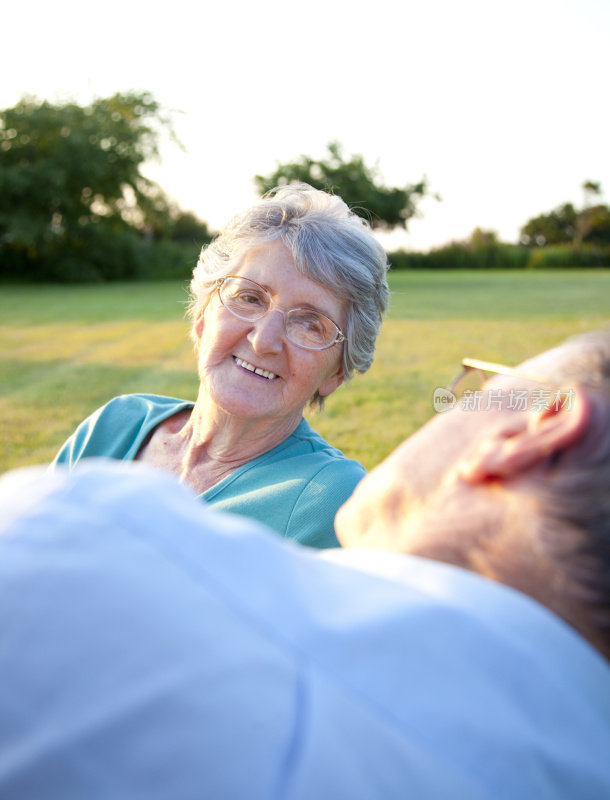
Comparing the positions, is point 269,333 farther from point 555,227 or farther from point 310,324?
point 555,227

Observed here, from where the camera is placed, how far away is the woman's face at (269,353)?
7.27 feet

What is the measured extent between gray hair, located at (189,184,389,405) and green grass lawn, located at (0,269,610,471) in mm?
1188

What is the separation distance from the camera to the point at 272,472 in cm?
208

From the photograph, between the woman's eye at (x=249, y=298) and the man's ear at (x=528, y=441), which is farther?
the woman's eye at (x=249, y=298)

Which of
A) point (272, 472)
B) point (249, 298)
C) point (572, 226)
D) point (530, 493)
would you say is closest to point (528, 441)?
point (530, 493)

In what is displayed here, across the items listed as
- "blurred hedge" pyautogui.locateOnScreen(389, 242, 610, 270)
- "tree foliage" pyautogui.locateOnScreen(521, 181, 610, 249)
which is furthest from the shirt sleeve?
"tree foliage" pyautogui.locateOnScreen(521, 181, 610, 249)

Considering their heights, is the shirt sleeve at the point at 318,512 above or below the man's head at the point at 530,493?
below

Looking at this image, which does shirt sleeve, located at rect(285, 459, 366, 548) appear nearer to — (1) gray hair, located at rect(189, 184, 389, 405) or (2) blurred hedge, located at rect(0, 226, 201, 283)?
(1) gray hair, located at rect(189, 184, 389, 405)

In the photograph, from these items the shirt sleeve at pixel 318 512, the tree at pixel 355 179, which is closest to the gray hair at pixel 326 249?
the shirt sleeve at pixel 318 512

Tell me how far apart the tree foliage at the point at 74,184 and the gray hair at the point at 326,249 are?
2527 cm

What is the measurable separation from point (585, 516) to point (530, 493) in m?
0.06

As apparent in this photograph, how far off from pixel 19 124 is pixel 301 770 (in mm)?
30294

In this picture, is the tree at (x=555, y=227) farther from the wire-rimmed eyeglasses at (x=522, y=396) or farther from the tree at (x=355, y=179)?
the wire-rimmed eyeglasses at (x=522, y=396)

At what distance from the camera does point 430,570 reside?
732mm
